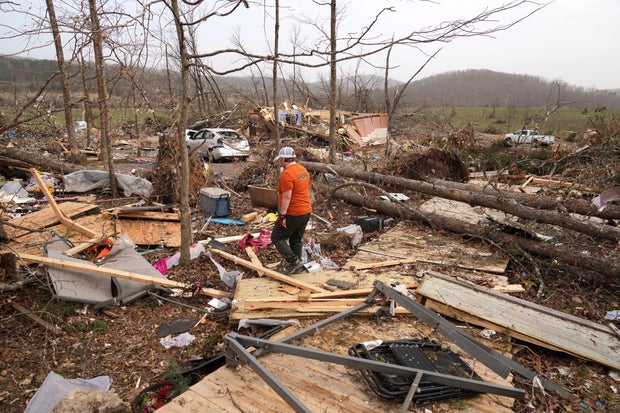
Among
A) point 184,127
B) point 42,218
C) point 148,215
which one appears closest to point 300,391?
point 184,127

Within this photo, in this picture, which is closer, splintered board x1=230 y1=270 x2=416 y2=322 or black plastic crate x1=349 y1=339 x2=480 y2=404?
black plastic crate x1=349 y1=339 x2=480 y2=404

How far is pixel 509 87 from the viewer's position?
61.2 m

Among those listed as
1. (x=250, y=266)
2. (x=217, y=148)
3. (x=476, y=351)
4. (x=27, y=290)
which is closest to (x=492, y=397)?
(x=476, y=351)

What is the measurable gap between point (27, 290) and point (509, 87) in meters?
70.9

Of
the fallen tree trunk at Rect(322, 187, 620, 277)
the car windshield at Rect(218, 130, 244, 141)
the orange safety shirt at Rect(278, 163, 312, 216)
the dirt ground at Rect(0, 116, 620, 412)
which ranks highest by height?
the car windshield at Rect(218, 130, 244, 141)

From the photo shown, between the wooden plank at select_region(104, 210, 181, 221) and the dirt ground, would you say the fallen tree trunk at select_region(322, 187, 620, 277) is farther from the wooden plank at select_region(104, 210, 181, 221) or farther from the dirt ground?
the wooden plank at select_region(104, 210, 181, 221)

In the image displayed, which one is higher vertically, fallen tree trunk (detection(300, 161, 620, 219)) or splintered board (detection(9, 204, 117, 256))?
fallen tree trunk (detection(300, 161, 620, 219))

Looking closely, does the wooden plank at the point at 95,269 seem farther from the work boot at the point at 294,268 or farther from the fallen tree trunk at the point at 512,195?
the fallen tree trunk at the point at 512,195

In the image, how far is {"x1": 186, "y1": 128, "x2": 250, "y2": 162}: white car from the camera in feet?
56.3

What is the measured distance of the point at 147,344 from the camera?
409 cm

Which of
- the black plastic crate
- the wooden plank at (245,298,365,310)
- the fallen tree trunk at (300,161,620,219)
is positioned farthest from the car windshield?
the black plastic crate

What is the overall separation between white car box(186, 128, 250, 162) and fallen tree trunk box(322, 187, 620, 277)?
881 centimetres

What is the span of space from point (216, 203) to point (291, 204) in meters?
3.58

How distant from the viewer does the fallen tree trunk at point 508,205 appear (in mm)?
5934
